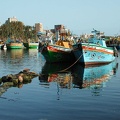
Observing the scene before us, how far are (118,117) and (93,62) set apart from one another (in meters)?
27.6

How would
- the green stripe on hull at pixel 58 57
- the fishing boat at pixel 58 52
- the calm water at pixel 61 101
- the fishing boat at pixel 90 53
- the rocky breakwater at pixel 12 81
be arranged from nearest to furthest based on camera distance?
the calm water at pixel 61 101
the rocky breakwater at pixel 12 81
the fishing boat at pixel 90 53
the fishing boat at pixel 58 52
the green stripe on hull at pixel 58 57

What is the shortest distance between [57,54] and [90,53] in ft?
17.6

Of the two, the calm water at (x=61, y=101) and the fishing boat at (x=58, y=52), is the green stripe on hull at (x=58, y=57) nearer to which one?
the fishing boat at (x=58, y=52)

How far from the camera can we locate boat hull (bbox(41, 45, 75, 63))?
42.6m

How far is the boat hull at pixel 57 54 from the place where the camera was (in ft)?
140

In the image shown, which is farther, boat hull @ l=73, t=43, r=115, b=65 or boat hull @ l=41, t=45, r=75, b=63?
boat hull @ l=41, t=45, r=75, b=63

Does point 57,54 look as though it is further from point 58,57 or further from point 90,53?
point 90,53

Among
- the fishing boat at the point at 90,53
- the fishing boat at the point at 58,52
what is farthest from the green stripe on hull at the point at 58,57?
the fishing boat at the point at 90,53

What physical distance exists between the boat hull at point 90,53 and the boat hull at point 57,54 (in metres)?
1.99

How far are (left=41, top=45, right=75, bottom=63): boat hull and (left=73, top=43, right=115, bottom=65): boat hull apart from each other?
1.99 metres

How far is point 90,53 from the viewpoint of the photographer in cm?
4022

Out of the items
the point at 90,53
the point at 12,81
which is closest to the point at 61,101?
the point at 12,81

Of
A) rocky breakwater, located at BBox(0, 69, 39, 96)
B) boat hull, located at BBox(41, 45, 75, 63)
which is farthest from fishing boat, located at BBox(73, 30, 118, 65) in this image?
rocky breakwater, located at BBox(0, 69, 39, 96)

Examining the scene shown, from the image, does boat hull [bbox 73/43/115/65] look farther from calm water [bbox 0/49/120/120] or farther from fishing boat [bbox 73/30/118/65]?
calm water [bbox 0/49/120/120]
